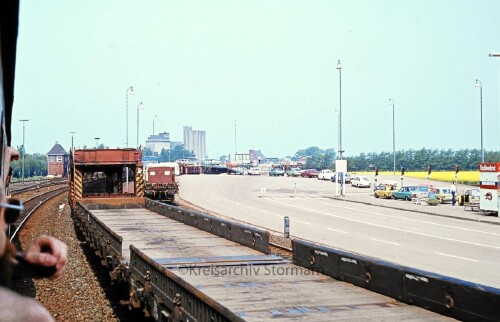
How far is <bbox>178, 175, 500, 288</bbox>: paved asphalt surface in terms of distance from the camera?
2069 centimetres

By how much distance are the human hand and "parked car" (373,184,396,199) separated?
179 ft

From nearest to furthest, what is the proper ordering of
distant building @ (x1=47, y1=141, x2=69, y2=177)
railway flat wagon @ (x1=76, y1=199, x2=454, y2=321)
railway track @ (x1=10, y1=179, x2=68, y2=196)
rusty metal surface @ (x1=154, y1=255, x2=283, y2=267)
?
1. railway flat wagon @ (x1=76, y1=199, x2=454, y2=321)
2. rusty metal surface @ (x1=154, y1=255, x2=283, y2=267)
3. railway track @ (x1=10, y1=179, x2=68, y2=196)
4. distant building @ (x1=47, y1=141, x2=69, y2=177)

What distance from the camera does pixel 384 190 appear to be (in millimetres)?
55688

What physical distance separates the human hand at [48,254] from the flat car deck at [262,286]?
486 centimetres

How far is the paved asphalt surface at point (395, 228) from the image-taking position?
814 inches

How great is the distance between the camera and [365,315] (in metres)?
6.65

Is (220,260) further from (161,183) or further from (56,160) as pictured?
(56,160)

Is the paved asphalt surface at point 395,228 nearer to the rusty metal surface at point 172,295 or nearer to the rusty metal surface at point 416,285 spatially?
the rusty metal surface at point 416,285

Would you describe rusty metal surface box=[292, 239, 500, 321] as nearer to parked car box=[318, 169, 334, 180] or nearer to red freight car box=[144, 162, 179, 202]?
red freight car box=[144, 162, 179, 202]

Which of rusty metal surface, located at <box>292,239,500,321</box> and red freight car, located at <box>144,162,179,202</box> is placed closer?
rusty metal surface, located at <box>292,239,500,321</box>

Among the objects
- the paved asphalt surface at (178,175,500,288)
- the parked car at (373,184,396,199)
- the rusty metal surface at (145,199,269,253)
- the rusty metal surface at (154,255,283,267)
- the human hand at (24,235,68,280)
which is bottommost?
the paved asphalt surface at (178,175,500,288)

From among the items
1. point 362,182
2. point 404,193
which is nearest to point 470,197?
point 404,193

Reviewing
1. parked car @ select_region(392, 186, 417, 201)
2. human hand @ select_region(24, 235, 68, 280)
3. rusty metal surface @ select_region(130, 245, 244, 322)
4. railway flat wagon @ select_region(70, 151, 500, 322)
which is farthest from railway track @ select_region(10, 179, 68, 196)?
human hand @ select_region(24, 235, 68, 280)

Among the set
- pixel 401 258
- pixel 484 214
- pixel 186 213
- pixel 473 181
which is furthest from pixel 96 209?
pixel 473 181
